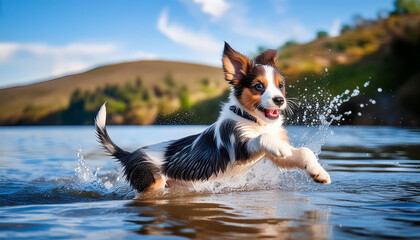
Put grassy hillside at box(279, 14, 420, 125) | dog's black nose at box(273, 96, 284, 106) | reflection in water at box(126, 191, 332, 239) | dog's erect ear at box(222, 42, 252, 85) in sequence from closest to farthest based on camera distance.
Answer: reflection in water at box(126, 191, 332, 239), dog's black nose at box(273, 96, 284, 106), dog's erect ear at box(222, 42, 252, 85), grassy hillside at box(279, 14, 420, 125)

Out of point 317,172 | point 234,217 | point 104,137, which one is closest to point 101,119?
point 104,137

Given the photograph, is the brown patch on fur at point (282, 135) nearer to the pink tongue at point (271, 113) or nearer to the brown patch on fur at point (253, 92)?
the pink tongue at point (271, 113)

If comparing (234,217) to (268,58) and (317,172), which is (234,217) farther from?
(268,58)

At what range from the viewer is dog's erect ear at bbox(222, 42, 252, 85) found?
16.4 feet

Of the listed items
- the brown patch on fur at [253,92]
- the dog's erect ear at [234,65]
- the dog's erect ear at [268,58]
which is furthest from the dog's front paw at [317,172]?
the dog's erect ear at [268,58]

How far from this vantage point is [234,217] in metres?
3.71

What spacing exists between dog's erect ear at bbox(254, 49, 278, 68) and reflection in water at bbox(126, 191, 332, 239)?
1.47m

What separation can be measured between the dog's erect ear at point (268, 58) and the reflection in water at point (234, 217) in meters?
1.47

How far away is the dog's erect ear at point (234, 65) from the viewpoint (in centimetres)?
501

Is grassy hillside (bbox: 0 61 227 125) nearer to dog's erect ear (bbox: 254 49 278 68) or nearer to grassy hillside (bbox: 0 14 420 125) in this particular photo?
grassy hillside (bbox: 0 14 420 125)

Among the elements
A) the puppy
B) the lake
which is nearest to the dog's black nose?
the puppy

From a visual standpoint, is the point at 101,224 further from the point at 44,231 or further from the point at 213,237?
the point at 213,237

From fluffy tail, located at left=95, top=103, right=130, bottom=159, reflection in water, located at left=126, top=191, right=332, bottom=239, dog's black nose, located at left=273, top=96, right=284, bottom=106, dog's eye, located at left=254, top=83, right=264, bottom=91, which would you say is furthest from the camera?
fluffy tail, located at left=95, top=103, right=130, bottom=159

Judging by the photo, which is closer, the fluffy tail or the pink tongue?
the pink tongue
